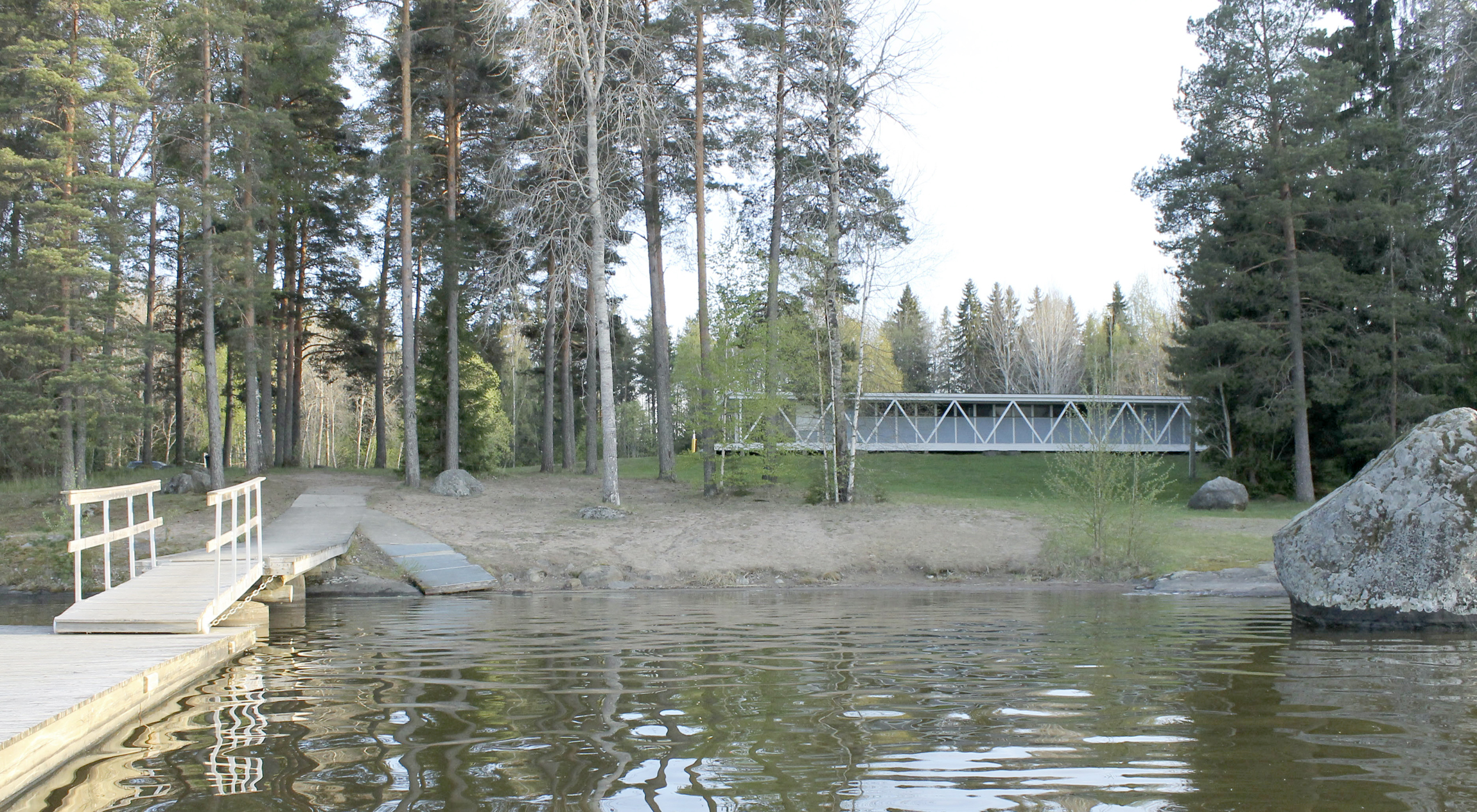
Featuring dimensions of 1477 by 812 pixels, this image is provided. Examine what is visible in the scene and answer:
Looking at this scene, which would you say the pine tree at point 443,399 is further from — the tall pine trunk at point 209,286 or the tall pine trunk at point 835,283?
the tall pine trunk at point 835,283

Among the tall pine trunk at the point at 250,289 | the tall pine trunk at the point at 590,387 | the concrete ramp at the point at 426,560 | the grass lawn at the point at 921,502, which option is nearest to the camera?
the concrete ramp at the point at 426,560

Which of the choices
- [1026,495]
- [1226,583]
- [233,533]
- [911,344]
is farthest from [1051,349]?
[233,533]

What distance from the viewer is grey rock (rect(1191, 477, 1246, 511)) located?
26594 millimetres

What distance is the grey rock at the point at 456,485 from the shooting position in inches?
936

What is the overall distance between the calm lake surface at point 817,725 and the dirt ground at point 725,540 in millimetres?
7369

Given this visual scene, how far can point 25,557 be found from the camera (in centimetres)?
1709

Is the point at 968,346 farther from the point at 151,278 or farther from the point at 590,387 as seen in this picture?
the point at 151,278

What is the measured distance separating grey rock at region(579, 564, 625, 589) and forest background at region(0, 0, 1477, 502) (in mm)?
5187

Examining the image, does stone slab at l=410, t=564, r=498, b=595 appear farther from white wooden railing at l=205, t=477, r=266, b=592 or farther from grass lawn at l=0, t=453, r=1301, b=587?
grass lawn at l=0, t=453, r=1301, b=587

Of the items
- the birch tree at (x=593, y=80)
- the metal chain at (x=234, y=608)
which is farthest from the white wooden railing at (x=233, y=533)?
the birch tree at (x=593, y=80)

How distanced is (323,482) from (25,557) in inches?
409

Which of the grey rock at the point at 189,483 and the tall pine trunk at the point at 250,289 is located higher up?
the tall pine trunk at the point at 250,289

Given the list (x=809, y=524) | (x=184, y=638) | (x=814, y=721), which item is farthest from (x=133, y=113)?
(x=814, y=721)

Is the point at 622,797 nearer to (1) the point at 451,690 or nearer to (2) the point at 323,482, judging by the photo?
(1) the point at 451,690
